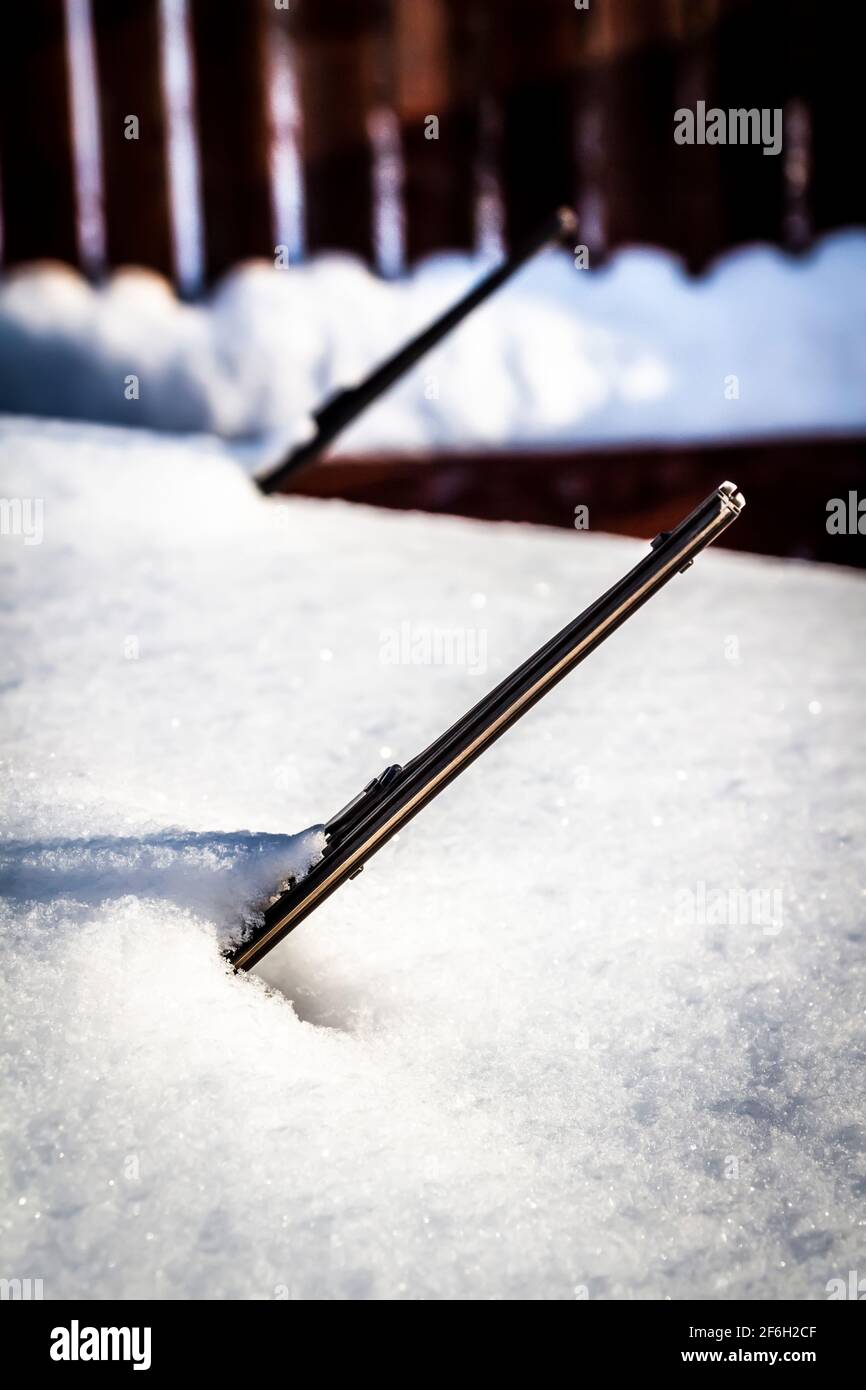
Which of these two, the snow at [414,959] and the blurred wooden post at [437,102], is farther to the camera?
the blurred wooden post at [437,102]

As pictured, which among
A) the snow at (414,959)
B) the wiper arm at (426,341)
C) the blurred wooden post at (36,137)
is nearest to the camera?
the snow at (414,959)

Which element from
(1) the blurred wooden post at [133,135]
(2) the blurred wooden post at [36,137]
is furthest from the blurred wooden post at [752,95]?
(2) the blurred wooden post at [36,137]

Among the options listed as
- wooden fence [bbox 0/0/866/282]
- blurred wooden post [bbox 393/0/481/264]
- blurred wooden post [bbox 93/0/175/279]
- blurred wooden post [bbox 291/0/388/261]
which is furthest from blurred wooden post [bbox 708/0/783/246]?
blurred wooden post [bbox 93/0/175/279]

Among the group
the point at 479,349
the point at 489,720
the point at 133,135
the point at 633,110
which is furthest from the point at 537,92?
the point at 489,720

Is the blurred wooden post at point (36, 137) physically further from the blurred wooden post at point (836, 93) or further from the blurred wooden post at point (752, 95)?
the blurred wooden post at point (836, 93)
